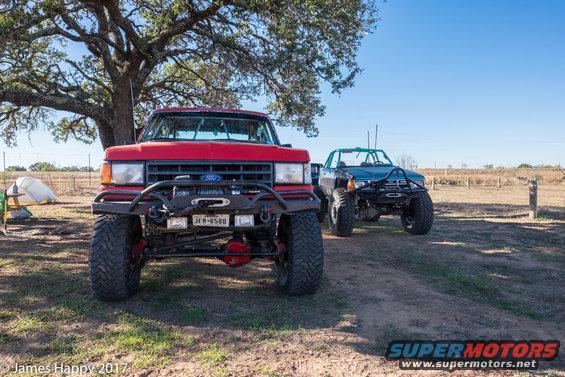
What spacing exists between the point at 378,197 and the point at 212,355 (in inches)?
239

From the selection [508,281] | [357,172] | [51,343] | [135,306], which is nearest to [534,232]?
[357,172]

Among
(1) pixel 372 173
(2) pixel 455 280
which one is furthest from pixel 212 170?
(1) pixel 372 173

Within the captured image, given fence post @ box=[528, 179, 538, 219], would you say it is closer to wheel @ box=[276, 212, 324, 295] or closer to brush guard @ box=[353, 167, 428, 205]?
brush guard @ box=[353, 167, 428, 205]

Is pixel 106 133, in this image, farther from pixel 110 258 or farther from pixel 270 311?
pixel 270 311

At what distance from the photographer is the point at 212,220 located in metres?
3.74

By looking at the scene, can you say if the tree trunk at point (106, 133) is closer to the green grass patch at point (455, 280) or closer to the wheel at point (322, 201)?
the wheel at point (322, 201)

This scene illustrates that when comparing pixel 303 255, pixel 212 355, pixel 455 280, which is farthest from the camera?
pixel 455 280

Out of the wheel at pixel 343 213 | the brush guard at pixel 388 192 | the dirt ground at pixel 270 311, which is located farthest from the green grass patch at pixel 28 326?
the brush guard at pixel 388 192

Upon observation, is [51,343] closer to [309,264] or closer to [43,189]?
[309,264]

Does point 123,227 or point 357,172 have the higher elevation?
point 357,172

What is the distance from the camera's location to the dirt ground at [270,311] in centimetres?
289

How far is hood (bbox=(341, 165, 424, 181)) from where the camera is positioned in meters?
8.61

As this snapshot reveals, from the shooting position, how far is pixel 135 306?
397 centimetres

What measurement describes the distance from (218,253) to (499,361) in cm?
251
